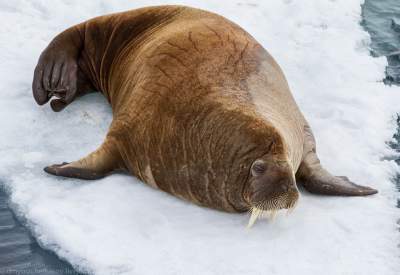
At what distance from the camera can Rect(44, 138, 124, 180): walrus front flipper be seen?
15.0 ft

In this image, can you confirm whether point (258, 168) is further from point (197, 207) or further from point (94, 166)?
point (94, 166)

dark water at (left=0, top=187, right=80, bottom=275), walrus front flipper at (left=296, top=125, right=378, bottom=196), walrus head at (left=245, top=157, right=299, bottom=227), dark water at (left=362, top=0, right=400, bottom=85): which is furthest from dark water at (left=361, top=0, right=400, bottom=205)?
dark water at (left=0, top=187, right=80, bottom=275)

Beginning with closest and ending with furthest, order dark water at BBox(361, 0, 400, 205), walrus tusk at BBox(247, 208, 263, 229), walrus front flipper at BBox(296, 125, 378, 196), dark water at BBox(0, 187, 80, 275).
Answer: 1. dark water at BBox(0, 187, 80, 275)
2. walrus tusk at BBox(247, 208, 263, 229)
3. walrus front flipper at BBox(296, 125, 378, 196)
4. dark water at BBox(361, 0, 400, 205)

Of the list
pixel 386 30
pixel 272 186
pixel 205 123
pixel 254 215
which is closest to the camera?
pixel 272 186

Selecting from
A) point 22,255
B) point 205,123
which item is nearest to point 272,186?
point 205,123

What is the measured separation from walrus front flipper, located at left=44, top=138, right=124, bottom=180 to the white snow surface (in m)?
0.06

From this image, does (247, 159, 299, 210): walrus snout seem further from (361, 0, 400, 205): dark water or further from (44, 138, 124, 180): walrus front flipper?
(361, 0, 400, 205): dark water

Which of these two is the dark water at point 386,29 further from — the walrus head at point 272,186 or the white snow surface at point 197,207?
the walrus head at point 272,186

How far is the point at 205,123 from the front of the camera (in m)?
4.24

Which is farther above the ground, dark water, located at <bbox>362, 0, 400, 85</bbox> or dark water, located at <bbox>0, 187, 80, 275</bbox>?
dark water, located at <bbox>0, 187, 80, 275</bbox>

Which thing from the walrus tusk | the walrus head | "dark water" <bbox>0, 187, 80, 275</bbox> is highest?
the walrus head

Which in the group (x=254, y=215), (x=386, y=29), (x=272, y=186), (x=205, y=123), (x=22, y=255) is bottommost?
(x=386, y=29)

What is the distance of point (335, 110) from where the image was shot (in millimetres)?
5652

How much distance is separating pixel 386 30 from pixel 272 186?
4257 millimetres
